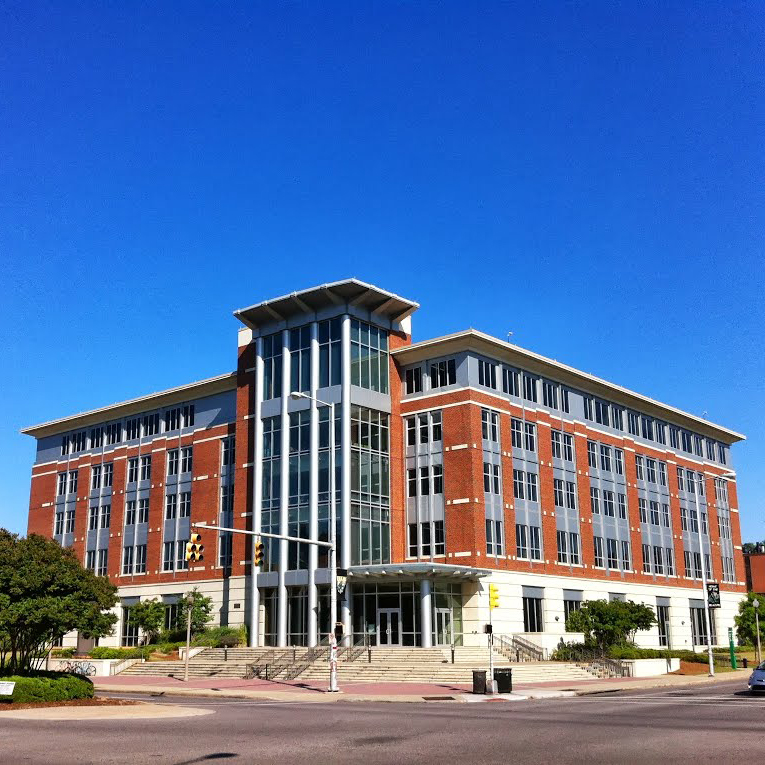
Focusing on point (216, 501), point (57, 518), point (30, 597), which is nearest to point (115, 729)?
point (30, 597)

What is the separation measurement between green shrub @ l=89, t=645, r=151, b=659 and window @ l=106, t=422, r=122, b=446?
67.7 feet

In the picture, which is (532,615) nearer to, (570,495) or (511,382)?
(570,495)

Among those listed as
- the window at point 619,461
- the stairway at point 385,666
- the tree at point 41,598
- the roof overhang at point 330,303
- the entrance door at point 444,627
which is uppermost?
the roof overhang at point 330,303

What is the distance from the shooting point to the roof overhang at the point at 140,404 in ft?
230

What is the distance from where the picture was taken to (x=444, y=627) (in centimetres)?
5525

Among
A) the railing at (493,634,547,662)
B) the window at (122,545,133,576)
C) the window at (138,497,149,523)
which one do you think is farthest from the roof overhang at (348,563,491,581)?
the window at (122,545,133,576)

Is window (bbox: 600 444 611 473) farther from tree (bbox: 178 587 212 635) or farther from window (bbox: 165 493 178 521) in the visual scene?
window (bbox: 165 493 178 521)

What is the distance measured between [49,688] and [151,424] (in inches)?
1886

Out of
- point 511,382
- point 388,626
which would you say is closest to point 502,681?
point 388,626

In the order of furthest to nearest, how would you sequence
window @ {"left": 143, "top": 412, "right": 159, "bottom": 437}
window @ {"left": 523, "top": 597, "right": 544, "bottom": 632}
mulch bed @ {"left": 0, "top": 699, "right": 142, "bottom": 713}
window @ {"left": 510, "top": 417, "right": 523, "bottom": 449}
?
window @ {"left": 143, "top": 412, "right": 159, "bottom": 437} < window @ {"left": 510, "top": 417, "right": 523, "bottom": 449} < window @ {"left": 523, "top": 597, "right": 544, "bottom": 632} < mulch bed @ {"left": 0, "top": 699, "right": 142, "bottom": 713}

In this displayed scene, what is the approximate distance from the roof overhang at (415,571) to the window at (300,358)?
13.1 m

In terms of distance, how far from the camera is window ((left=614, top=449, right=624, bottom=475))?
71875mm

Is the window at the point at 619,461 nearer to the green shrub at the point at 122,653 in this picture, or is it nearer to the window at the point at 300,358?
the window at the point at 300,358

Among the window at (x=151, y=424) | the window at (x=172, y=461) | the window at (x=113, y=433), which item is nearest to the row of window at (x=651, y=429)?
the window at (x=172, y=461)
